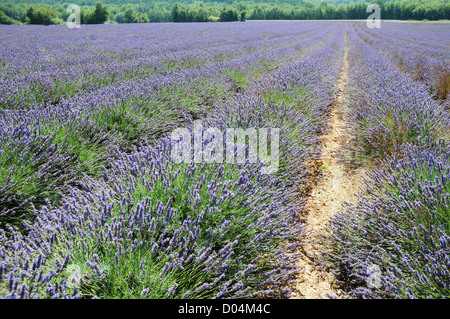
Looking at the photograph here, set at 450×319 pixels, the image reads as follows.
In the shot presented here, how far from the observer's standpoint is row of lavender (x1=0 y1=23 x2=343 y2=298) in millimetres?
1165

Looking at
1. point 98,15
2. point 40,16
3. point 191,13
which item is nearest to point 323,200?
point 40,16

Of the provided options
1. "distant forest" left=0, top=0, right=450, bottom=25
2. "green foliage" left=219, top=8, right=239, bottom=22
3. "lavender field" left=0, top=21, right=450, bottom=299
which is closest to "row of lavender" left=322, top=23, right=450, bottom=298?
"lavender field" left=0, top=21, right=450, bottom=299

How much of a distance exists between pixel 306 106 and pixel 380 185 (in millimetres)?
1990

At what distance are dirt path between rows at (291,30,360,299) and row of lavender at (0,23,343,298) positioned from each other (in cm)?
14

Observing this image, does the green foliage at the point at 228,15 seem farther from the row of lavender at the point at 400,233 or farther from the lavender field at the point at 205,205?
the row of lavender at the point at 400,233

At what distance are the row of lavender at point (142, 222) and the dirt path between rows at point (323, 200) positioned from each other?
0.14m

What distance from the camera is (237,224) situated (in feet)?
5.13

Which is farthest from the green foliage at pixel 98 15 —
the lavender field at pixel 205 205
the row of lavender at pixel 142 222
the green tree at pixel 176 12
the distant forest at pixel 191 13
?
the row of lavender at pixel 142 222

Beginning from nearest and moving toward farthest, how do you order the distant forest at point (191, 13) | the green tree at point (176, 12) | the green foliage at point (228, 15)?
1. the distant forest at point (191, 13)
2. the green tree at point (176, 12)
3. the green foliage at point (228, 15)

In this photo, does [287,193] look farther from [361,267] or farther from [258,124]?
[258,124]

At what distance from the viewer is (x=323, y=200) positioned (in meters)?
2.58

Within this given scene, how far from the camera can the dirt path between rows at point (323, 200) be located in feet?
5.48

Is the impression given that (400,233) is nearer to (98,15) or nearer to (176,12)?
(98,15)

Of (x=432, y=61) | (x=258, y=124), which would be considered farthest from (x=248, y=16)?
(x=258, y=124)
